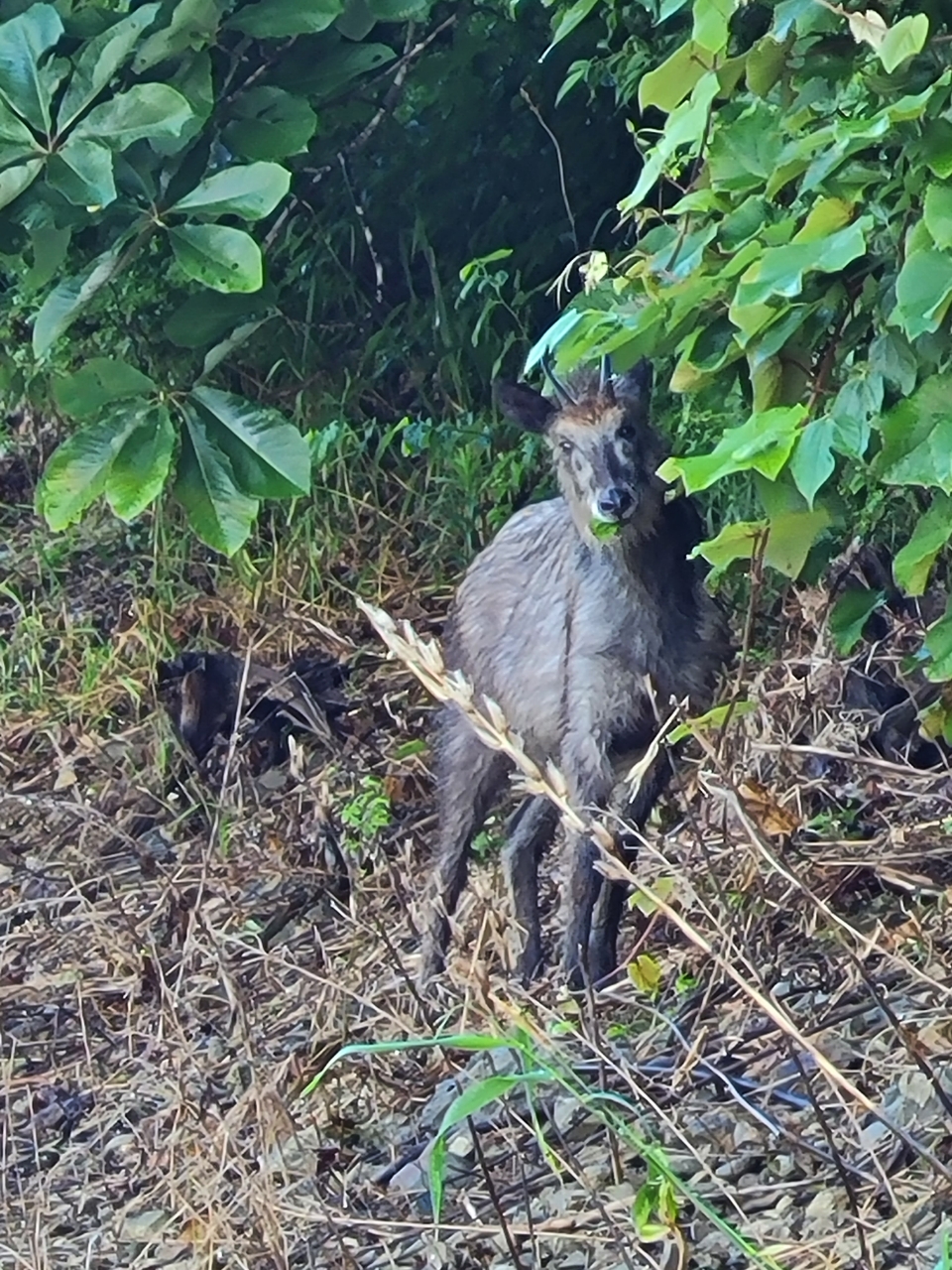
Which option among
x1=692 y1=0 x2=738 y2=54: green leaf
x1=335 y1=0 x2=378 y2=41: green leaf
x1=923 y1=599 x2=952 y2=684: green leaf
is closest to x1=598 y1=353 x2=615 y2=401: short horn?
x1=335 y1=0 x2=378 y2=41: green leaf

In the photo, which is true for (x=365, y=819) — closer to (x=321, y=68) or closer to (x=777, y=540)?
(x=321, y=68)

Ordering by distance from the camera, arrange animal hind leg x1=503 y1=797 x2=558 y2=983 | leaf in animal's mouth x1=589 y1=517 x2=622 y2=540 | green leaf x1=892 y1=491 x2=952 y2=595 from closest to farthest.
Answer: green leaf x1=892 y1=491 x2=952 y2=595 → leaf in animal's mouth x1=589 y1=517 x2=622 y2=540 → animal hind leg x1=503 y1=797 x2=558 y2=983

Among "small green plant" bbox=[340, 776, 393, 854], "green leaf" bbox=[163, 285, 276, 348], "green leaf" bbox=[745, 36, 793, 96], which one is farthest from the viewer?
"small green plant" bbox=[340, 776, 393, 854]

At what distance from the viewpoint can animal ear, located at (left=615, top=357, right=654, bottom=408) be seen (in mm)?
5316

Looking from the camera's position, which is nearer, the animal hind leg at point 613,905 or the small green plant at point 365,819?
the animal hind leg at point 613,905

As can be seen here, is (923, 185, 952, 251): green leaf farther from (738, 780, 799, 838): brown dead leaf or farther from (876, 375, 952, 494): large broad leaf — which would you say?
(738, 780, 799, 838): brown dead leaf

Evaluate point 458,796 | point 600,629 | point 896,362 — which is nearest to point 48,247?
point 600,629

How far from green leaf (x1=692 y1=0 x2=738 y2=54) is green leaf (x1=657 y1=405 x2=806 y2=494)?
54 cm

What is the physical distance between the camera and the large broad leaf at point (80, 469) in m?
4.65

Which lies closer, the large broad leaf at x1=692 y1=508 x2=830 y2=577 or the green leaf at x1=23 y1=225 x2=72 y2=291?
the large broad leaf at x1=692 y1=508 x2=830 y2=577

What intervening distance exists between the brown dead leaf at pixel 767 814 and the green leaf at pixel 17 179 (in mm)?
1963

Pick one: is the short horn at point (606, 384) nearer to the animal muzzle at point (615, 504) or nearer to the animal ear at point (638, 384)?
the animal ear at point (638, 384)

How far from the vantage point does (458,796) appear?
5910 mm

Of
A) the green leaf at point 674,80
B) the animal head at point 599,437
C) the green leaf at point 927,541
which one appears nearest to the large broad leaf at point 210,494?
the animal head at point 599,437
